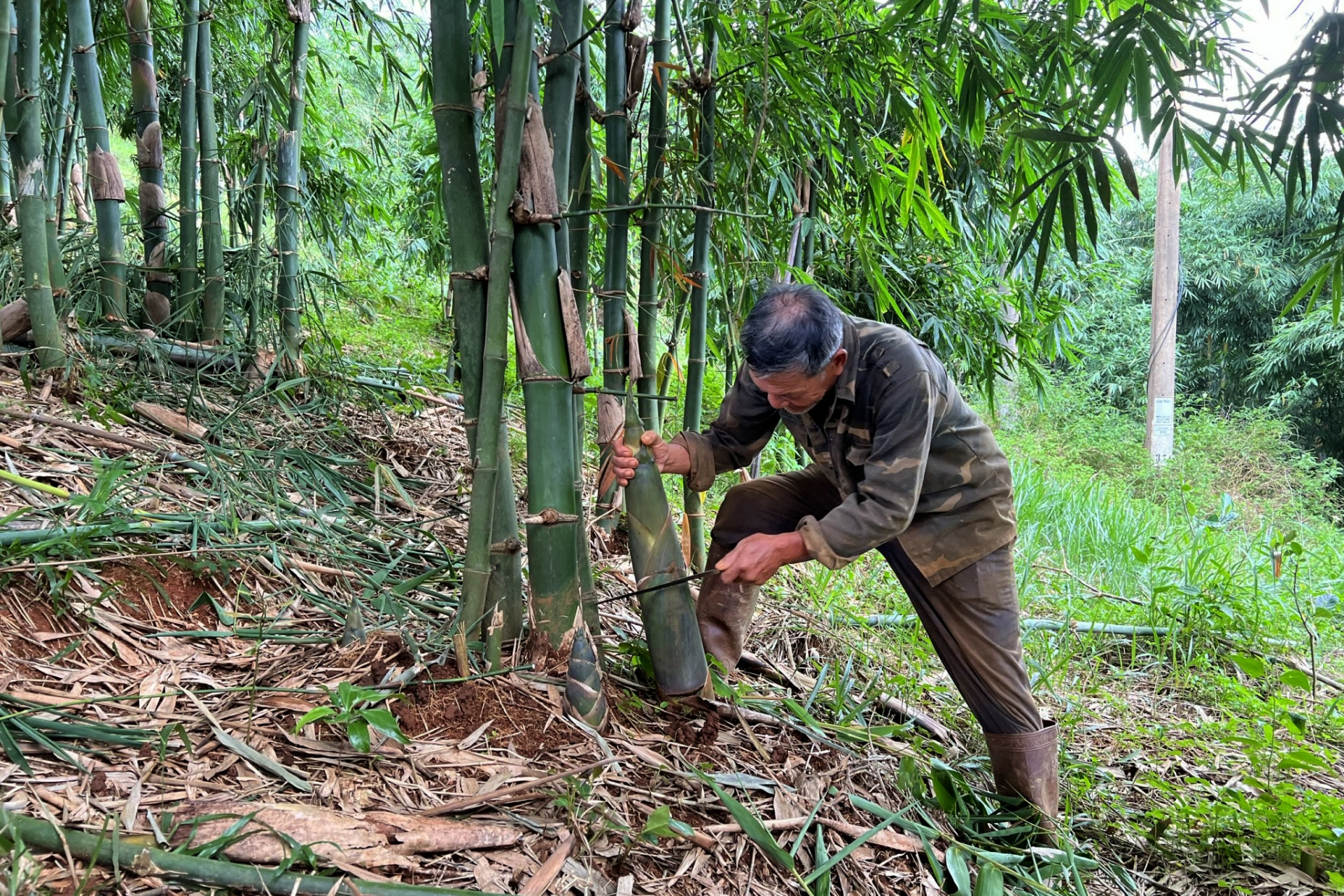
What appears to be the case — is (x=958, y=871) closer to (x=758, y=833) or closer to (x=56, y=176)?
(x=758, y=833)

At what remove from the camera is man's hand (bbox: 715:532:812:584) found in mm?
1974

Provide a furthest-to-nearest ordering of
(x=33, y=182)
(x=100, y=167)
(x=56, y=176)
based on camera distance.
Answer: (x=56, y=176) → (x=100, y=167) → (x=33, y=182)

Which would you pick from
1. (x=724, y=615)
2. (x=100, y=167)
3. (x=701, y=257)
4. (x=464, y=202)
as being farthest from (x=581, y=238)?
(x=100, y=167)

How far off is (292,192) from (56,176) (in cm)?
272

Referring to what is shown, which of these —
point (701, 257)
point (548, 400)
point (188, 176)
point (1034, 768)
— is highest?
point (188, 176)

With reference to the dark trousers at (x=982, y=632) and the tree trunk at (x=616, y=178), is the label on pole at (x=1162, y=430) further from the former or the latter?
the tree trunk at (x=616, y=178)

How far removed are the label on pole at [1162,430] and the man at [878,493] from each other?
7829 millimetres

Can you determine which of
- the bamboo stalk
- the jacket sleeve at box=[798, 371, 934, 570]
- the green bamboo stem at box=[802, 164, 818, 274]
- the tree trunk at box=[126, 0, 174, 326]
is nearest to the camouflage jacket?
the jacket sleeve at box=[798, 371, 934, 570]

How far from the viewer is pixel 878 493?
1983mm

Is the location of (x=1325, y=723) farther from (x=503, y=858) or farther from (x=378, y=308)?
(x=378, y=308)

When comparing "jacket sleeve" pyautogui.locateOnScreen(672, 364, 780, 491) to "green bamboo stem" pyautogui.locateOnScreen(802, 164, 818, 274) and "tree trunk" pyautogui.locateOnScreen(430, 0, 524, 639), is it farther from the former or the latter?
"green bamboo stem" pyautogui.locateOnScreen(802, 164, 818, 274)

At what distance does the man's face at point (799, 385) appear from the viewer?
6.53 ft

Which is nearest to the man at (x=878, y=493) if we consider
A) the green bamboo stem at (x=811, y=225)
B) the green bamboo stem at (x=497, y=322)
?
the green bamboo stem at (x=497, y=322)

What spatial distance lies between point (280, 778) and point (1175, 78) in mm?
2108
